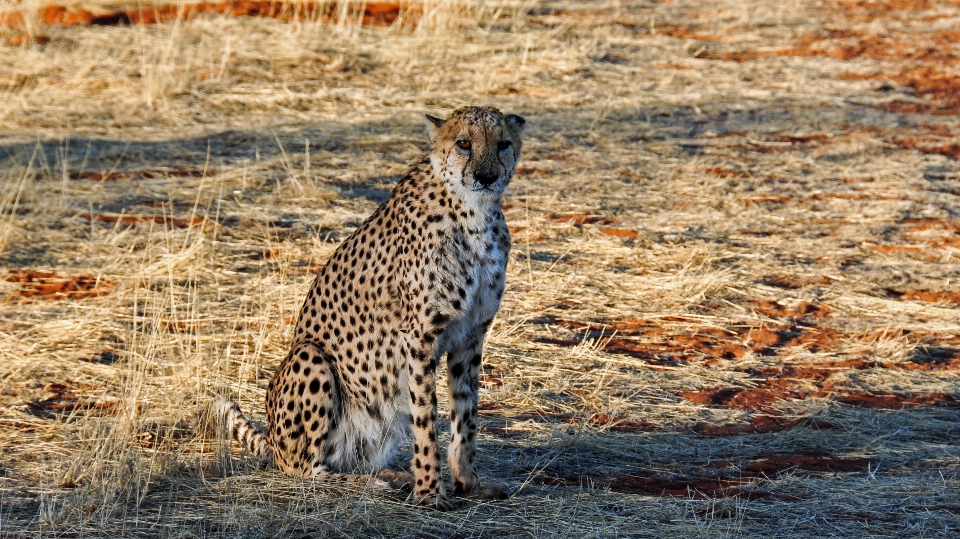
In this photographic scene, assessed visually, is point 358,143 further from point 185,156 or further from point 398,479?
point 398,479

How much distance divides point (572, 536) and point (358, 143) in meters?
5.49

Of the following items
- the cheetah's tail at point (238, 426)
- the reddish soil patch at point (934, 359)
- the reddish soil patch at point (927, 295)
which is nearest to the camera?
the cheetah's tail at point (238, 426)

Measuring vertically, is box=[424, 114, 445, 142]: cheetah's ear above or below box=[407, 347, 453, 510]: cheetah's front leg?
above

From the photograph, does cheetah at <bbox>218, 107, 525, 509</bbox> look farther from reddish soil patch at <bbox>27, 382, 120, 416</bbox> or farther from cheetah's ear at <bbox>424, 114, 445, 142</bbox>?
reddish soil patch at <bbox>27, 382, 120, 416</bbox>

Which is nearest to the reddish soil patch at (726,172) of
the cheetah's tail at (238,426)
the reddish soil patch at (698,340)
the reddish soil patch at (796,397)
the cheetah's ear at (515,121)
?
the reddish soil patch at (698,340)

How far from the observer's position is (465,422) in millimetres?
4500

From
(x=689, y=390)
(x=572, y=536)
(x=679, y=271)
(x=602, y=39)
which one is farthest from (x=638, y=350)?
(x=602, y=39)

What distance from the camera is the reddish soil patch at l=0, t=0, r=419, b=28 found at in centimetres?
1216

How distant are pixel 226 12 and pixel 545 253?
6146 mm

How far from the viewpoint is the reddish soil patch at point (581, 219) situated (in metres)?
7.91

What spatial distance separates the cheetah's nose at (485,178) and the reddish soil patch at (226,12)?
7.93 m

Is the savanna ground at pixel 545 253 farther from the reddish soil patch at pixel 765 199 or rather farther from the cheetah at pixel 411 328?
the cheetah at pixel 411 328

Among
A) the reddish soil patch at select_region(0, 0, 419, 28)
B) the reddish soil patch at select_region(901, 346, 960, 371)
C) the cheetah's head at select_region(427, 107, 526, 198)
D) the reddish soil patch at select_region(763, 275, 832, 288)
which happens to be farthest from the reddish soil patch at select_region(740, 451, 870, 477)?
the reddish soil patch at select_region(0, 0, 419, 28)

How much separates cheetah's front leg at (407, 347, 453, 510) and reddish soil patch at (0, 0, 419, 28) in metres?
8.02
